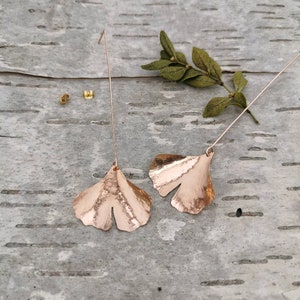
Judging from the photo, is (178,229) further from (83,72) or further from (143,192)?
(83,72)

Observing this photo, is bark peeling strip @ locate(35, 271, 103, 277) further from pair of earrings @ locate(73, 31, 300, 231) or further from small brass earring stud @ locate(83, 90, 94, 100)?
small brass earring stud @ locate(83, 90, 94, 100)

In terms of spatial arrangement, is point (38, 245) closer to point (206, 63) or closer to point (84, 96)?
point (84, 96)

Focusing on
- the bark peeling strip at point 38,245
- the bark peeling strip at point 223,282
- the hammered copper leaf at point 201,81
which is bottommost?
the bark peeling strip at point 223,282

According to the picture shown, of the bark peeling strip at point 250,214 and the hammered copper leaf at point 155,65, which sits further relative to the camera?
the hammered copper leaf at point 155,65

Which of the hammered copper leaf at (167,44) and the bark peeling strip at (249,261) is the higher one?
the hammered copper leaf at (167,44)

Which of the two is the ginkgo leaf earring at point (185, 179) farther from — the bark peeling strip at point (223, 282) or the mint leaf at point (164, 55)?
the mint leaf at point (164, 55)

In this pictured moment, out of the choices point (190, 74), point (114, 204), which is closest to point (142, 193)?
point (114, 204)

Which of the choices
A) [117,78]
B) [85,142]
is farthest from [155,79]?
[85,142]

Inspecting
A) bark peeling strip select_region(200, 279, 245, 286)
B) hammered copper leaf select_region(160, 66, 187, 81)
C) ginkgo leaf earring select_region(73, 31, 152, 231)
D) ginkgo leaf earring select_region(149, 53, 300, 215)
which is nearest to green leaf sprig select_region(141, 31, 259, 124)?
hammered copper leaf select_region(160, 66, 187, 81)

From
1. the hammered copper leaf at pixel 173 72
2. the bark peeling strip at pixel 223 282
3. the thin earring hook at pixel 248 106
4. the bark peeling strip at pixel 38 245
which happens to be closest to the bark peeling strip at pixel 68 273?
the bark peeling strip at pixel 38 245
